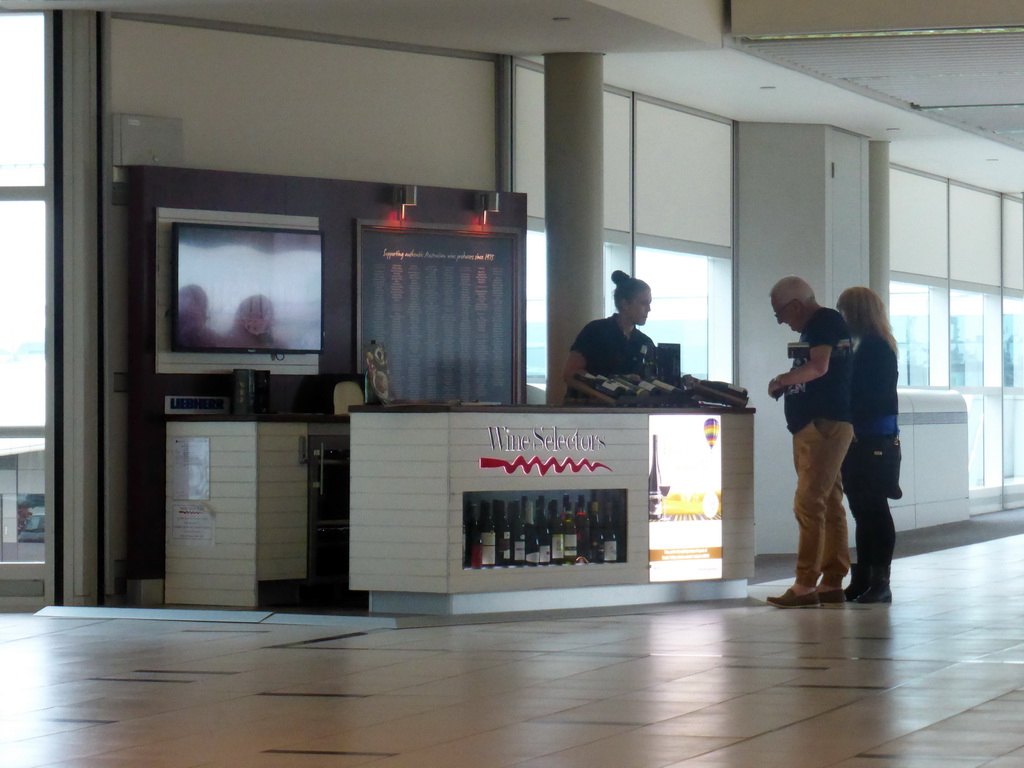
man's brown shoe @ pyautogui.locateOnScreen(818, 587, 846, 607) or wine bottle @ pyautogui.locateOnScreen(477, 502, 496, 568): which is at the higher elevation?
wine bottle @ pyautogui.locateOnScreen(477, 502, 496, 568)

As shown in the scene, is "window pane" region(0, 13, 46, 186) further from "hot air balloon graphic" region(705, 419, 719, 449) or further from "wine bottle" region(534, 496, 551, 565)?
"hot air balloon graphic" region(705, 419, 719, 449)

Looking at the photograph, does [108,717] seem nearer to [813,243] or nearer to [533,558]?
[533,558]

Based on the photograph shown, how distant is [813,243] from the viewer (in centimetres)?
1104

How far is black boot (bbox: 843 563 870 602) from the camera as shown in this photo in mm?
7332

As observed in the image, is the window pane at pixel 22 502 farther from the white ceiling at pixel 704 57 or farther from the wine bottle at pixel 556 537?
the wine bottle at pixel 556 537

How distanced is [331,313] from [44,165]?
168 centimetres

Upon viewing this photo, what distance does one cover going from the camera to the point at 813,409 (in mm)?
6961

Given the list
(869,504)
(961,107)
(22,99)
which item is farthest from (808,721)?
(961,107)

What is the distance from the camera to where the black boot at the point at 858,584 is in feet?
24.1

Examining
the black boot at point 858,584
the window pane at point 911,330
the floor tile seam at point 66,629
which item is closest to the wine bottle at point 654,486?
the black boot at point 858,584

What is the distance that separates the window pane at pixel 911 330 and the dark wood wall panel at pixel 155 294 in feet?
22.2

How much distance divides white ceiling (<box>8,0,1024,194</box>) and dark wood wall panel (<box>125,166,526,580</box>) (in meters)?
0.88

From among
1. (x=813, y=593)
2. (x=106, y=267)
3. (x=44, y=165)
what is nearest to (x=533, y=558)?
(x=813, y=593)

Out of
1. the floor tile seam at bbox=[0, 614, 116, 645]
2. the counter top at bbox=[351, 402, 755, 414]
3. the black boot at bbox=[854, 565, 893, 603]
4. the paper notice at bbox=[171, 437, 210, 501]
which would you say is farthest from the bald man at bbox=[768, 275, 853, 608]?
the floor tile seam at bbox=[0, 614, 116, 645]
